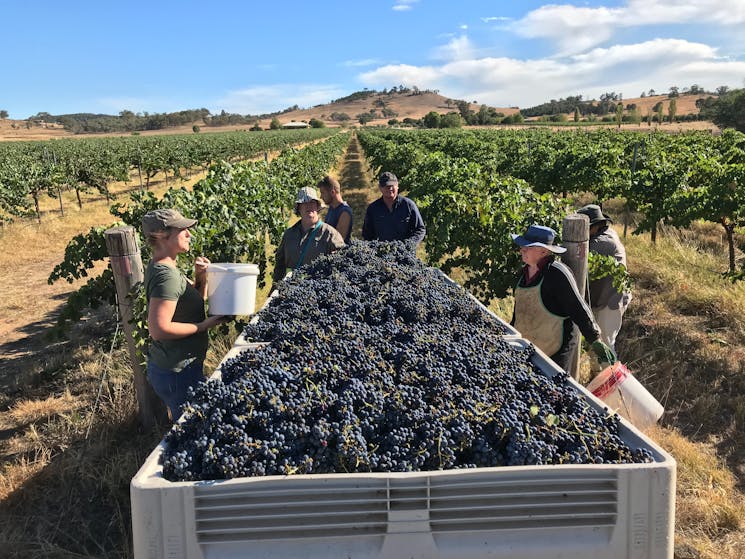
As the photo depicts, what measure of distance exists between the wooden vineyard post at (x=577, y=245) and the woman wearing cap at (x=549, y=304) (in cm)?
31

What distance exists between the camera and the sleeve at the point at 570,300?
11.0ft

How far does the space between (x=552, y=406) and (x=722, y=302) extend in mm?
5908

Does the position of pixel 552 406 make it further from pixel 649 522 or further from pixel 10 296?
pixel 10 296

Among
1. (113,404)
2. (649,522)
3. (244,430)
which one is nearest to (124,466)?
(113,404)

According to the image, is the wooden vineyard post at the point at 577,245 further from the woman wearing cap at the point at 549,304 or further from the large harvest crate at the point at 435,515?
the large harvest crate at the point at 435,515

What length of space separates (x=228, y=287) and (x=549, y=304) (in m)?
2.07

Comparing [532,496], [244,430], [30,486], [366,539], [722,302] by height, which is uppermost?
[244,430]

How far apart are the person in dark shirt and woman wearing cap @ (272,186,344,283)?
2.35 feet

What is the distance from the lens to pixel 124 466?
374 cm

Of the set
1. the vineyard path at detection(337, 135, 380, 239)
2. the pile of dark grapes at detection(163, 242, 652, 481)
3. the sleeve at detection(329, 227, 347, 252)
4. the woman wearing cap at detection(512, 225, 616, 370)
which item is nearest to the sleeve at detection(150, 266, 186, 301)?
the pile of dark grapes at detection(163, 242, 652, 481)

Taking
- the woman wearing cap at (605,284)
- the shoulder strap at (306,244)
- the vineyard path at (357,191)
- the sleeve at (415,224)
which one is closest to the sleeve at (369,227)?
the sleeve at (415,224)

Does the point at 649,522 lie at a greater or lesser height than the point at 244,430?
lesser

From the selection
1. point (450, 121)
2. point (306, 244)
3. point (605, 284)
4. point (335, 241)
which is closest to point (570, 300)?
point (605, 284)

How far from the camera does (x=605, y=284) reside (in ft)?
15.5
